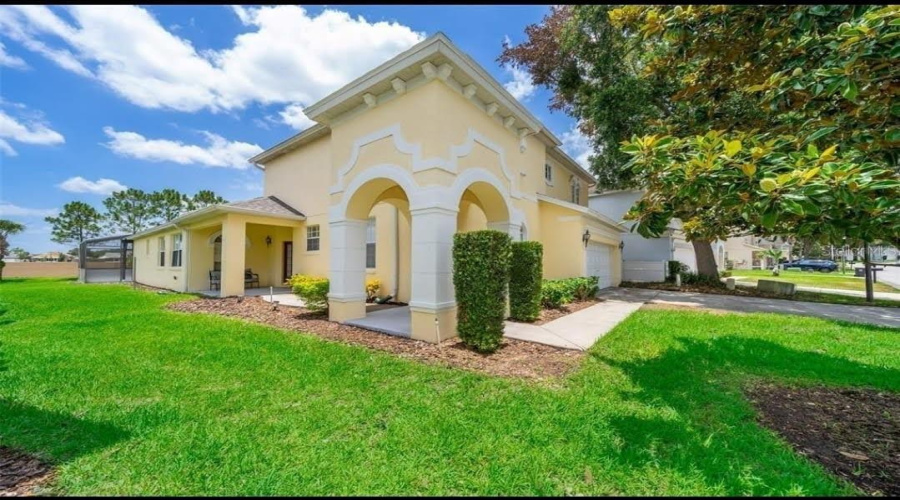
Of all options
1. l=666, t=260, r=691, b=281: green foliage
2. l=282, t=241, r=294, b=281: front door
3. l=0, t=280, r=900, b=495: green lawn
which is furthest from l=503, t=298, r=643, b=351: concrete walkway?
l=282, t=241, r=294, b=281: front door

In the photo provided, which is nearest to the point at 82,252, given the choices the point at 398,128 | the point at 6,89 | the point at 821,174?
the point at 6,89

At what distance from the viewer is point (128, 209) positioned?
3872 centimetres

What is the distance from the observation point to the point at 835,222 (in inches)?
109

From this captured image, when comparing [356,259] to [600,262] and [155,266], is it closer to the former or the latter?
[600,262]

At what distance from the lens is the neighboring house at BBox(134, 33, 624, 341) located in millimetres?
6770

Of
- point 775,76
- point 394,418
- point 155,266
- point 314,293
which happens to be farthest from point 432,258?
point 155,266

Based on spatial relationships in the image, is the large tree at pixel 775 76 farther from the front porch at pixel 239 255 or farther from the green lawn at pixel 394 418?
the front porch at pixel 239 255

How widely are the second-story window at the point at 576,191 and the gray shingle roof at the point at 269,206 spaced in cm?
1375

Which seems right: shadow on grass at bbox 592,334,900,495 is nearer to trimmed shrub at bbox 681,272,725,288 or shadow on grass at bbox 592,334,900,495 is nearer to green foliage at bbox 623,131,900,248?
green foliage at bbox 623,131,900,248

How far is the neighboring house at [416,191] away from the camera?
22.2ft

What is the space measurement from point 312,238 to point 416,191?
369 inches

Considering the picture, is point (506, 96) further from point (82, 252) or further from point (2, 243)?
point (2, 243)

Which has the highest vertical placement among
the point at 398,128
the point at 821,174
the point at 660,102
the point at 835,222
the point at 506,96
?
the point at 660,102

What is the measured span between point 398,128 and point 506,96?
2.80 metres
